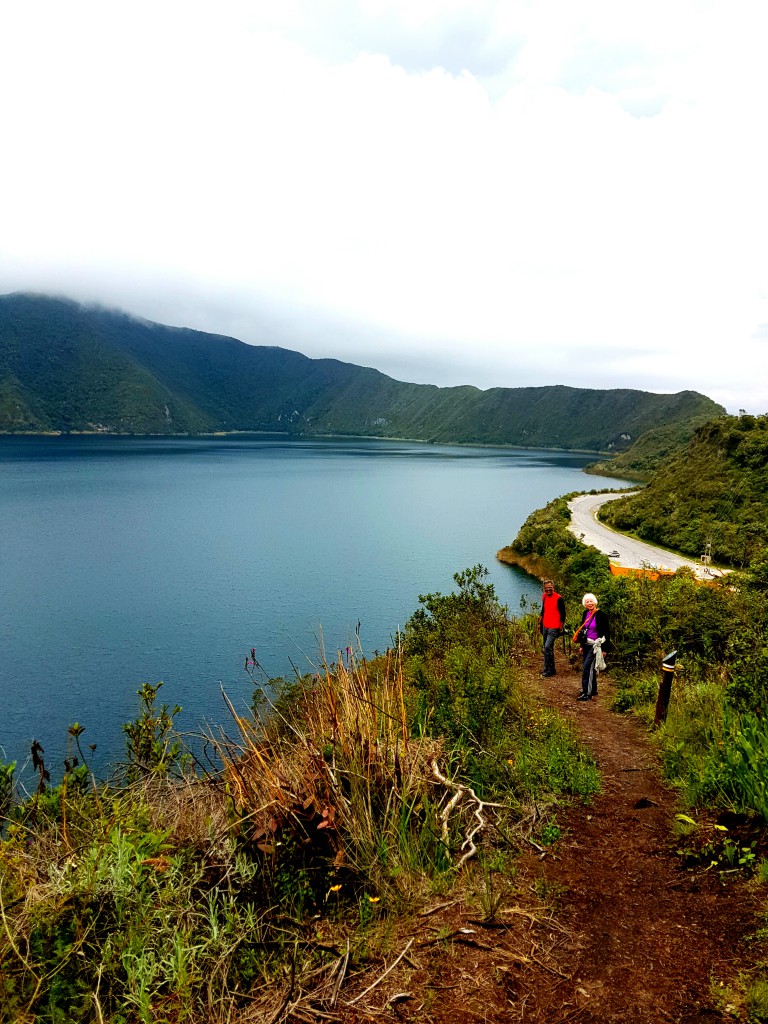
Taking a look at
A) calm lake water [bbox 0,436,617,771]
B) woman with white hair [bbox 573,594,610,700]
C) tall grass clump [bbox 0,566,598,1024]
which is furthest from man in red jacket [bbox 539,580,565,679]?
tall grass clump [bbox 0,566,598,1024]

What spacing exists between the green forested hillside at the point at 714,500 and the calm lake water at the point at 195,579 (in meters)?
14.2

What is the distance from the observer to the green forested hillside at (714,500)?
43.0 m

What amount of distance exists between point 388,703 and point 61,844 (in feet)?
8.08

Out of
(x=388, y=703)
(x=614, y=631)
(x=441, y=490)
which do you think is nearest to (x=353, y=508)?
(x=441, y=490)

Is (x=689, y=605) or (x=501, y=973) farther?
(x=689, y=605)

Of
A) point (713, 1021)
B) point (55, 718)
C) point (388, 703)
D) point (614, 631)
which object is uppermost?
point (388, 703)

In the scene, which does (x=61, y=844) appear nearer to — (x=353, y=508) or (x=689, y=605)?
(x=689, y=605)

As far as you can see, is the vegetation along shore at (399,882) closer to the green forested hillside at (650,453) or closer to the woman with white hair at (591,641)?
the woman with white hair at (591,641)

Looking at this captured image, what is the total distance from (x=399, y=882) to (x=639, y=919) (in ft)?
5.09

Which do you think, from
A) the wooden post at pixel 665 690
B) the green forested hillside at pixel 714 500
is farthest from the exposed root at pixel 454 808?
the green forested hillside at pixel 714 500

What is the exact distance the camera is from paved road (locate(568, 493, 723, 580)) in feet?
131

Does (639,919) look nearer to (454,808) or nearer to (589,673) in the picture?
(454,808)

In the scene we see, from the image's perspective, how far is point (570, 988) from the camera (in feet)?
10.2

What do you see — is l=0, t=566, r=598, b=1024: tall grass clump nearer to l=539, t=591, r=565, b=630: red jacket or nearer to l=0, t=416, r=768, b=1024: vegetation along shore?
l=0, t=416, r=768, b=1024: vegetation along shore
